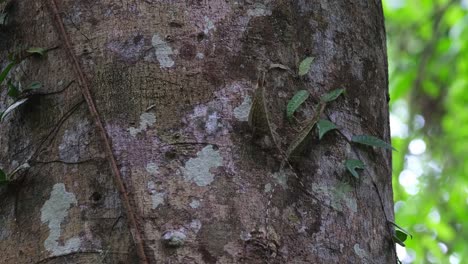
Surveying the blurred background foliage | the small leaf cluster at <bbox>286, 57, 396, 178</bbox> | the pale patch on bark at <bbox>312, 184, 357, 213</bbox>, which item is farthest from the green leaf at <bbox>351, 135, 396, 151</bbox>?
the blurred background foliage

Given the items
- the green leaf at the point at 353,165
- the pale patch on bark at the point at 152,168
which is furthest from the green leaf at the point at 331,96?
the pale patch on bark at the point at 152,168

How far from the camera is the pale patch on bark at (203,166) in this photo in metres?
1.36

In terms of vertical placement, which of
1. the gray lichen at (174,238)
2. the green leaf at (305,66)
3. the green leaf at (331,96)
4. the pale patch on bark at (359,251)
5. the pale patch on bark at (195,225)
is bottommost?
the pale patch on bark at (359,251)

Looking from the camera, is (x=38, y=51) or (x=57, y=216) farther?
(x=38, y=51)

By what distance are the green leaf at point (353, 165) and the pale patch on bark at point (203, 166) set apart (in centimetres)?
27

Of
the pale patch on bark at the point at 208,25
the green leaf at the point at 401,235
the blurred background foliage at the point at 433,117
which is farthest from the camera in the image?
the blurred background foliage at the point at 433,117

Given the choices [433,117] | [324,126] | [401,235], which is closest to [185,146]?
[324,126]

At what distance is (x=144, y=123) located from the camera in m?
1.40

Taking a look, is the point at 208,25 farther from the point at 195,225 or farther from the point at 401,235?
the point at 401,235

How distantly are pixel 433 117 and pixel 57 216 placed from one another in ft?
17.4

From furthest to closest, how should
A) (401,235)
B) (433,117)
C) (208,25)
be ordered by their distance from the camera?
(433,117) < (401,235) < (208,25)

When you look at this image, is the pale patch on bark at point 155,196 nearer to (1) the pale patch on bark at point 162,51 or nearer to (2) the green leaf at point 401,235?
(1) the pale patch on bark at point 162,51

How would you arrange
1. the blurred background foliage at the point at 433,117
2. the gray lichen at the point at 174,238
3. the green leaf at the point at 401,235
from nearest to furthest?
1. the gray lichen at the point at 174,238
2. the green leaf at the point at 401,235
3. the blurred background foliage at the point at 433,117

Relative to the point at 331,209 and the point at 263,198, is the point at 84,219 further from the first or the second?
the point at 331,209
